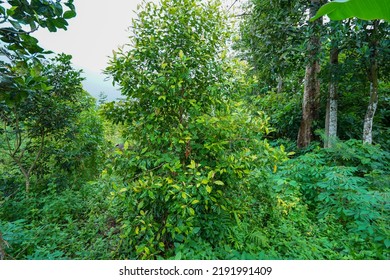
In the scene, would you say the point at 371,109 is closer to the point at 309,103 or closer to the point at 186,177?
the point at 309,103

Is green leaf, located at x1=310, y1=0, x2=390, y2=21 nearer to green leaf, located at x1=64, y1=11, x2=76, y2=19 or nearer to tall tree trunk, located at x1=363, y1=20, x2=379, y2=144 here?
green leaf, located at x1=64, y1=11, x2=76, y2=19

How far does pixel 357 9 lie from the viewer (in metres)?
1.19

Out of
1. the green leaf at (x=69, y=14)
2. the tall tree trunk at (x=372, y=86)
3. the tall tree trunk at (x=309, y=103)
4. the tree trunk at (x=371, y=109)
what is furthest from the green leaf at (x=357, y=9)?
the tall tree trunk at (x=309, y=103)

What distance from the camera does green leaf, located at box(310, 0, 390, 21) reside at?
115cm

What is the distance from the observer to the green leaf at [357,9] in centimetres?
115

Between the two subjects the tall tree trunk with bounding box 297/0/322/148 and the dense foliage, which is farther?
the tall tree trunk with bounding box 297/0/322/148

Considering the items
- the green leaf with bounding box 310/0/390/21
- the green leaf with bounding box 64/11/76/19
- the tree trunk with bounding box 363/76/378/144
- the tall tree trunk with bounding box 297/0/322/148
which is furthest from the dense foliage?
the tall tree trunk with bounding box 297/0/322/148

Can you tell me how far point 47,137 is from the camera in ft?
10.0

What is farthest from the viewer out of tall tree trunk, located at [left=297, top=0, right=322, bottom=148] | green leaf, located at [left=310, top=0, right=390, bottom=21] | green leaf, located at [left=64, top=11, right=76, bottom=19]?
tall tree trunk, located at [left=297, top=0, right=322, bottom=148]

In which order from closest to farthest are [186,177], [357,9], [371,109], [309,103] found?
[357,9] → [186,177] → [371,109] → [309,103]

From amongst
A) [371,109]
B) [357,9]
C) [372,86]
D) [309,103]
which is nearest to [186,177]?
[357,9]

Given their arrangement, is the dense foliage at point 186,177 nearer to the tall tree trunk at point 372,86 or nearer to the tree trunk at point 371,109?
the tall tree trunk at point 372,86

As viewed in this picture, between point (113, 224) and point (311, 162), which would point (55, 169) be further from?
point (311, 162)
